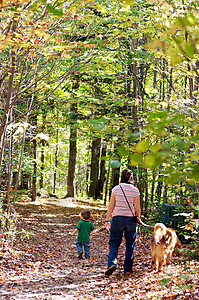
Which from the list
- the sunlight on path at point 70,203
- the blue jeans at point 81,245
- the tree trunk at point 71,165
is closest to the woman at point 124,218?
the blue jeans at point 81,245

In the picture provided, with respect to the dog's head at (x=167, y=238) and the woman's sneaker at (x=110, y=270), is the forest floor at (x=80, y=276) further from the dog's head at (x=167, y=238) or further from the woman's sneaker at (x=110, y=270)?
the dog's head at (x=167, y=238)

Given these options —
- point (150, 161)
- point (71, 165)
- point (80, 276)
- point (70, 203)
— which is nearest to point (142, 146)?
point (150, 161)

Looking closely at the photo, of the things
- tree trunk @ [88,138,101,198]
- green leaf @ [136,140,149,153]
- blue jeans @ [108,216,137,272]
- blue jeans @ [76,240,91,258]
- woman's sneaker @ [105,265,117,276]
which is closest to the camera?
green leaf @ [136,140,149,153]

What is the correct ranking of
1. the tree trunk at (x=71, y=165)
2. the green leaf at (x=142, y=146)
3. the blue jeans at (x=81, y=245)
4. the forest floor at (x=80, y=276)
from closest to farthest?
1. the green leaf at (x=142, y=146)
2. the forest floor at (x=80, y=276)
3. the blue jeans at (x=81, y=245)
4. the tree trunk at (x=71, y=165)

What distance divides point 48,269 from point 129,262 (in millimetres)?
1615

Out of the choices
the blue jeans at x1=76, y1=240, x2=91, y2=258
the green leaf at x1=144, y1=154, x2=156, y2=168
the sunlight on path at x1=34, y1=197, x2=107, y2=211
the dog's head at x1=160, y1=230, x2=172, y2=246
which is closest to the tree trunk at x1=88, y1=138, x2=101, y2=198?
the sunlight on path at x1=34, y1=197, x2=107, y2=211

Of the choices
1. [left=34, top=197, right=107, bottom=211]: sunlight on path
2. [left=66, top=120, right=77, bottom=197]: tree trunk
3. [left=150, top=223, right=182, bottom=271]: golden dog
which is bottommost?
[left=34, top=197, right=107, bottom=211]: sunlight on path

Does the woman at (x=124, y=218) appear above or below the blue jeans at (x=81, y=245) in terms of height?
above

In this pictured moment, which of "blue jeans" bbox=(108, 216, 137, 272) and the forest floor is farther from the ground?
"blue jeans" bbox=(108, 216, 137, 272)

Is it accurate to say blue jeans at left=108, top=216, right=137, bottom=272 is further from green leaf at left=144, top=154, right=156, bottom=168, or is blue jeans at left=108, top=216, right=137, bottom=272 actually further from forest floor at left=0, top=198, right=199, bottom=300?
green leaf at left=144, top=154, right=156, bottom=168

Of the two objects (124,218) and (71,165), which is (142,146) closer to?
(124,218)

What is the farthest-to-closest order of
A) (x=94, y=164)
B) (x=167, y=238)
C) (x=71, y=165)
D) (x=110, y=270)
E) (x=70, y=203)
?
(x=94, y=164)
(x=71, y=165)
(x=70, y=203)
(x=167, y=238)
(x=110, y=270)

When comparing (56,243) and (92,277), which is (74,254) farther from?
(92,277)

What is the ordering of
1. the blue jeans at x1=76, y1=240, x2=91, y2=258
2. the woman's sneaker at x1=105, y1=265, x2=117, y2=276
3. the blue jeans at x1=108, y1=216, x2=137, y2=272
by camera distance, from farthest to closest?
the blue jeans at x1=76, y1=240, x2=91, y2=258 < the blue jeans at x1=108, y1=216, x2=137, y2=272 < the woman's sneaker at x1=105, y1=265, x2=117, y2=276
